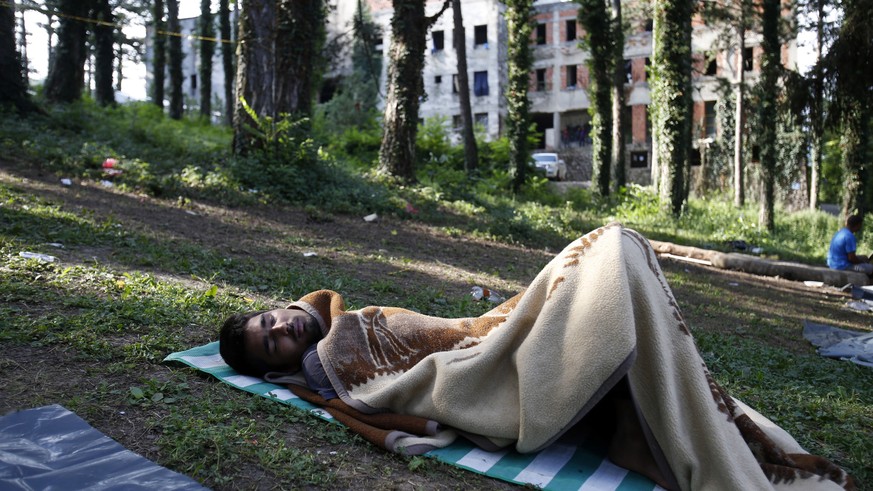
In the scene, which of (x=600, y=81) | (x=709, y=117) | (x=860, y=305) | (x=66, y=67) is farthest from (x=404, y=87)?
(x=709, y=117)

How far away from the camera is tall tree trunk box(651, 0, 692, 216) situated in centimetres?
1636

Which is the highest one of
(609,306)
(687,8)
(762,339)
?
(687,8)

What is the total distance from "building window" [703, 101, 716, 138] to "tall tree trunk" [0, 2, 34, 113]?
101ft

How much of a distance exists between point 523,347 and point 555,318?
0.18 meters

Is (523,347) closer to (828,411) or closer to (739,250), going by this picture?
(828,411)

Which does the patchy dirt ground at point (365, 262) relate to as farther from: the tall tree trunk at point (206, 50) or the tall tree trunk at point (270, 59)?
the tall tree trunk at point (206, 50)

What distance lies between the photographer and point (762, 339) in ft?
20.2

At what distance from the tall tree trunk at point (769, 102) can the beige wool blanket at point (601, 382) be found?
50.2 ft

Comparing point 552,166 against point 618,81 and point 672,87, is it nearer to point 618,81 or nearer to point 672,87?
point 618,81

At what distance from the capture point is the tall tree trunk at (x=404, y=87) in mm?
12734

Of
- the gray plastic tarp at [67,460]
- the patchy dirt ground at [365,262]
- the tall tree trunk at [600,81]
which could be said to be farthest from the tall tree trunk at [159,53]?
the gray plastic tarp at [67,460]

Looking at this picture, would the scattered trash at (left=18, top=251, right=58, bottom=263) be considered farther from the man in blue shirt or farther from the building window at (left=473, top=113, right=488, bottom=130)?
the building window at (left=473, top=113, right=488, bottom=130)

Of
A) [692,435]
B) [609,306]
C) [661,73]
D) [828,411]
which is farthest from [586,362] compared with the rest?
[661,73]

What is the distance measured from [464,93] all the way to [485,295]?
46.6ft
